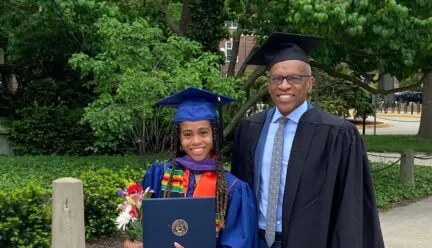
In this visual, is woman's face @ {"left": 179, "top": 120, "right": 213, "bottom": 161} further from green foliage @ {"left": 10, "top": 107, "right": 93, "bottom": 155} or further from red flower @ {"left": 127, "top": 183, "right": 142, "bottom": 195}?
green foliage @ {"left": 10, "top": 107, "right": 93, "bottom": 155}

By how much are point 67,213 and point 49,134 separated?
9120mm

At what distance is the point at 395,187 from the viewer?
9570 millimetres

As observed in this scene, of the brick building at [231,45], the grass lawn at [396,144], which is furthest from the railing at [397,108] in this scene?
the grass lawn at [396,144]

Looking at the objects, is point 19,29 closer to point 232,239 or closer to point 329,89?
point 232,239

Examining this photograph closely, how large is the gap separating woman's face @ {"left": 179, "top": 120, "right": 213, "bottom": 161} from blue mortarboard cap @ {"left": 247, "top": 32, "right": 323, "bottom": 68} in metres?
0.41

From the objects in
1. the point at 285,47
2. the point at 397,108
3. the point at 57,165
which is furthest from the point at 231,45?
the point at 397,108

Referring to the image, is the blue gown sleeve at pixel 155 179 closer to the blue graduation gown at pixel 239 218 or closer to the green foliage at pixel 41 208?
the blue graduation gown at pixel 239 218

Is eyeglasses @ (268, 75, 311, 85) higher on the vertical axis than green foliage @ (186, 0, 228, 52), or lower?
lower

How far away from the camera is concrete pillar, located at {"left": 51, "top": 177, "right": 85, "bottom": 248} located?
4.02m

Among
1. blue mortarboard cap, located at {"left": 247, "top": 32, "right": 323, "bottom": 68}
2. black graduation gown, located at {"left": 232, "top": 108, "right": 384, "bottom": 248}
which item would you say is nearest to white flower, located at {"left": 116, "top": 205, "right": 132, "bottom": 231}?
black graduation gown, located at {"left": 232, "top": 108, "right": 384, "bottom": 248}

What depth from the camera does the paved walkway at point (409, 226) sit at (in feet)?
21.9

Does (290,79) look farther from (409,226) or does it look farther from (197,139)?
(409,226)

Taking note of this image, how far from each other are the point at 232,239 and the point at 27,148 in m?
10.9

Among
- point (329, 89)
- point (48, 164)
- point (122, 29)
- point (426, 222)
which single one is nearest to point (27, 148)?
point (48, 164)
